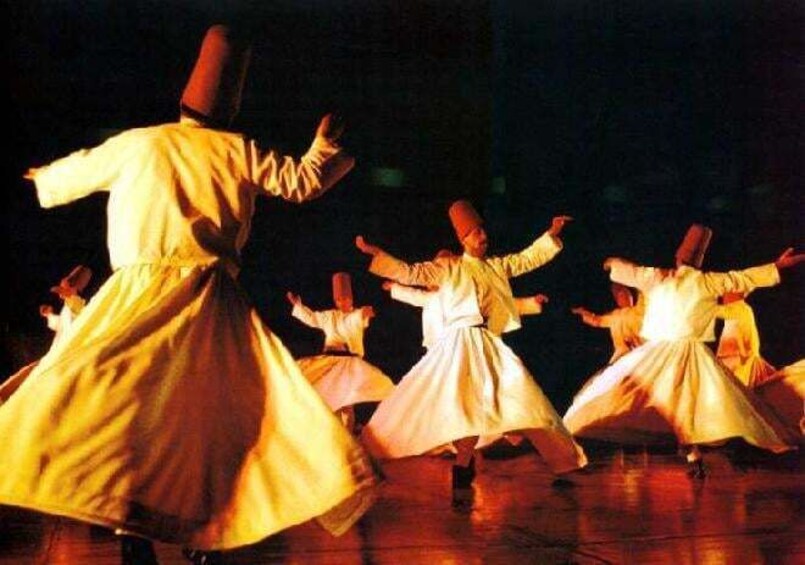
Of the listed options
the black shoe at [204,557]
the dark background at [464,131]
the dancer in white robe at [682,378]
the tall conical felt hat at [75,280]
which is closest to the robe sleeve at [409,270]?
the dancer in white robe at [682,378]

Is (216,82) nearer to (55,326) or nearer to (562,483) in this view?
(562,483)

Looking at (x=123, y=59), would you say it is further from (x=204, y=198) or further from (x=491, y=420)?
(x=204, y=198)

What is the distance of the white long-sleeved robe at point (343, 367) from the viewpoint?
38.3ft

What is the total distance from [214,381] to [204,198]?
0.66 m

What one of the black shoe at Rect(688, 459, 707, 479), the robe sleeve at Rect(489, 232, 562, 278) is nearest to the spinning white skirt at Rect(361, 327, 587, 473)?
the robe sleeve at Rect(489, 232, 562, 278)

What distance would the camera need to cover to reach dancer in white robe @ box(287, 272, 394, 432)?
11.7 m

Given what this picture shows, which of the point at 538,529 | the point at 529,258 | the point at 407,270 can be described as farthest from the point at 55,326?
the point at 538,529

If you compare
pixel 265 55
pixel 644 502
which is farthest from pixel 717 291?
pixel 265 55

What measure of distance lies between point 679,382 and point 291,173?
556 cm

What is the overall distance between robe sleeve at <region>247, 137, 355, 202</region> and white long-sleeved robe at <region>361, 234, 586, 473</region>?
11.1 ft

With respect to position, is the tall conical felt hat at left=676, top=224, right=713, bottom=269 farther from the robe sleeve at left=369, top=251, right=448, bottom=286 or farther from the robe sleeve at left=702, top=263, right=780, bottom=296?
the robe sleeve at left=369, top=251, right=448, bottom=286

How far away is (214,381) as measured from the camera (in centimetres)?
365

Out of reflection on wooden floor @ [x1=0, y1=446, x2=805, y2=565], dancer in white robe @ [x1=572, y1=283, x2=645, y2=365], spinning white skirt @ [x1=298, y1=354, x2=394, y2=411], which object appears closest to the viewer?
reflection on wooden floor @ [x1=0, y1=446, x2=805, y2=565]

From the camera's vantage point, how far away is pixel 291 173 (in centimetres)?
383
